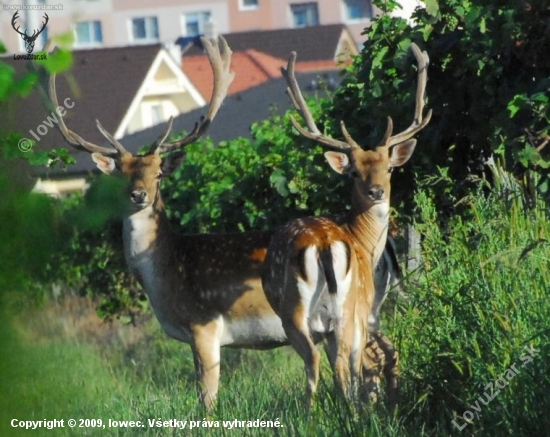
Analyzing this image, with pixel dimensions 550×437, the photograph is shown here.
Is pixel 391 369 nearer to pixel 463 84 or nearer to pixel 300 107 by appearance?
pixel 300 107

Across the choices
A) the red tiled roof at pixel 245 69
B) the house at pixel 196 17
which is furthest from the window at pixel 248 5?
the red tiled roof at pixel 245 69

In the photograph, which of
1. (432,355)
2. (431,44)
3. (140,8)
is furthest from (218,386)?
(140,8)

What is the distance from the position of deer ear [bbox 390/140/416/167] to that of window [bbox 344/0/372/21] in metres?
54.4

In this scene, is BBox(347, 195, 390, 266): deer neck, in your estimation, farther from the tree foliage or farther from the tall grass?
the tree foliage

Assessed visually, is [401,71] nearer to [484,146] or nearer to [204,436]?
[484,146]

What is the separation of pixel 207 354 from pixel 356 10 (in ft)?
196

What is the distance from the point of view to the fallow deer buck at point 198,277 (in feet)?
27.8

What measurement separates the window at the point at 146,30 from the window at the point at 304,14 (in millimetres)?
7121

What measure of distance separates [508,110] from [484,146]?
3.93 feet

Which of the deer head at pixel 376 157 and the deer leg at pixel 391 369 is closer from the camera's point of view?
the deer leg at pixel 391 369

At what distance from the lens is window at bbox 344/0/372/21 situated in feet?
208

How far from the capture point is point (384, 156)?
8.16m

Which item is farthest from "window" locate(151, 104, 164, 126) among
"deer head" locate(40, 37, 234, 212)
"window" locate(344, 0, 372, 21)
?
"deer head" locate(40, 37, 234, 212)

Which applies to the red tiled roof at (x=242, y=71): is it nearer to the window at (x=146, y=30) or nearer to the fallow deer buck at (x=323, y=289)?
the window at (x=146, y=30)
